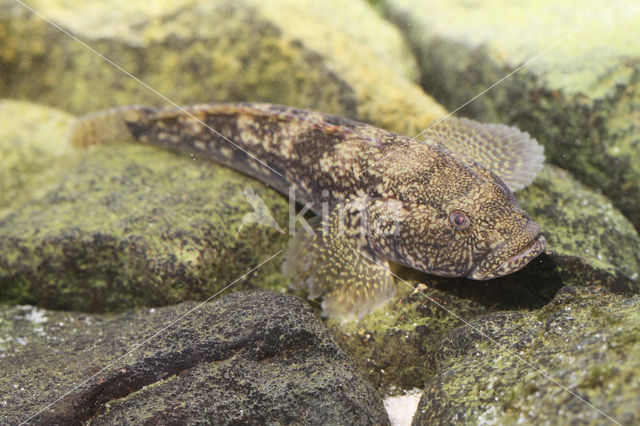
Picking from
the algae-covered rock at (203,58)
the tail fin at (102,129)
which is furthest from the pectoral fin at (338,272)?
the tail fin at (102,129)

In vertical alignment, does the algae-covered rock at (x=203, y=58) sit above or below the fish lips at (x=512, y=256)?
above

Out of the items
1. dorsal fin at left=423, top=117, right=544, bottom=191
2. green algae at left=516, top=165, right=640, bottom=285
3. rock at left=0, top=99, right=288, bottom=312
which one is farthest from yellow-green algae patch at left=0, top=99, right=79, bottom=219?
green algae at left=516, top=165, right=640, bottom=285

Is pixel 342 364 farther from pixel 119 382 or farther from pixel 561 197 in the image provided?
pixel 561 197

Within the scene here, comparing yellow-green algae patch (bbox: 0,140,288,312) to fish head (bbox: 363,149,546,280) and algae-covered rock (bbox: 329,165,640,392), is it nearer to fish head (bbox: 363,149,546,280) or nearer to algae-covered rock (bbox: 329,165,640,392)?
algae-covered rock (bbox: 329,165,640,392)

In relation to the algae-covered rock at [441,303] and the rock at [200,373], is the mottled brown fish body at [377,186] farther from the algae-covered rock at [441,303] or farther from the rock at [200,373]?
the rock at [200,373]

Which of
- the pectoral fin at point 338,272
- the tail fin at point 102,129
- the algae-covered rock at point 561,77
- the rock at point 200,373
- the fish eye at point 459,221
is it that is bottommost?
the rock at point 200,373

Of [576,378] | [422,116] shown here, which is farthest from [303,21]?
[576,378]

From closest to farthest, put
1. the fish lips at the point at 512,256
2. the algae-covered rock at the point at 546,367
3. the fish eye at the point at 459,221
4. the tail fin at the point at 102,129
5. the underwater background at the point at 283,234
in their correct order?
Answer: 1. the algae-covered rock at the point at 546,367
2. the underwater background at the point at 283,234
3. the fish lips at the point at 512,256
4. the fish eye at the point at 459,221
5. the tail fin at the point at 102,129
